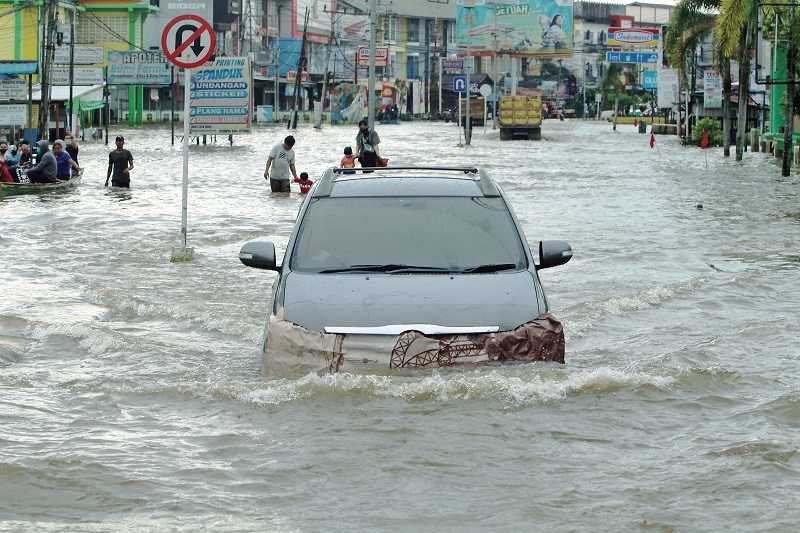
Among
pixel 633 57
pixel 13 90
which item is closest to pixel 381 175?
pixel 13 90

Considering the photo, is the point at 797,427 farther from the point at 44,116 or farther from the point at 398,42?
the point at 398,42

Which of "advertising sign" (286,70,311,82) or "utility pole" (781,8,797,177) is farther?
"advertising sign" (286,70,311,82)

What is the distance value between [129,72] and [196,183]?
44909 mm

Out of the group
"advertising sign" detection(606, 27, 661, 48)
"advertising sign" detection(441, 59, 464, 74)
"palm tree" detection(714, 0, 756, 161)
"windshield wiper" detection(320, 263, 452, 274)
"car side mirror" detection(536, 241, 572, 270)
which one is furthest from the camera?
"advertising sign" detection(441, 59, 464, 74)

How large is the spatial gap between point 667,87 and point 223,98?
1270 inches

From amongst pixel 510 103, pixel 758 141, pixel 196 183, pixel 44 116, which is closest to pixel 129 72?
pixel 510 103

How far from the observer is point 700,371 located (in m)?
10.0

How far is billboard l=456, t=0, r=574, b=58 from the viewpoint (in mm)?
119312

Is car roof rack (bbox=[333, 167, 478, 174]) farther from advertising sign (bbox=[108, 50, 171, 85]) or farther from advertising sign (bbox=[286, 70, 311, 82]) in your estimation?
advertising sign (bbox=[286, 70, 311, 82])

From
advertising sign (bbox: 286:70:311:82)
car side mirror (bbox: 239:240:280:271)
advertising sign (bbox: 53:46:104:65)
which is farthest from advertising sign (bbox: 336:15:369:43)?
car side mirror (bbox: 239:240:280:271)

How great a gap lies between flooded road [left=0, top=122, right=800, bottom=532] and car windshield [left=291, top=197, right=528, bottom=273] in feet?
2.67

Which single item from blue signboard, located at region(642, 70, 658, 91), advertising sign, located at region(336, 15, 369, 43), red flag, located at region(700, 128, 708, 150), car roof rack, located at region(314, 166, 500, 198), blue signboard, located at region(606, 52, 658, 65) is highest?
advertising sign, located at region(336, 15, 369, 43)

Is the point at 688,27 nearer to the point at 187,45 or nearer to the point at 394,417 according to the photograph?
the point at 187,45

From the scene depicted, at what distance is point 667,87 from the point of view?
81.6 meters
